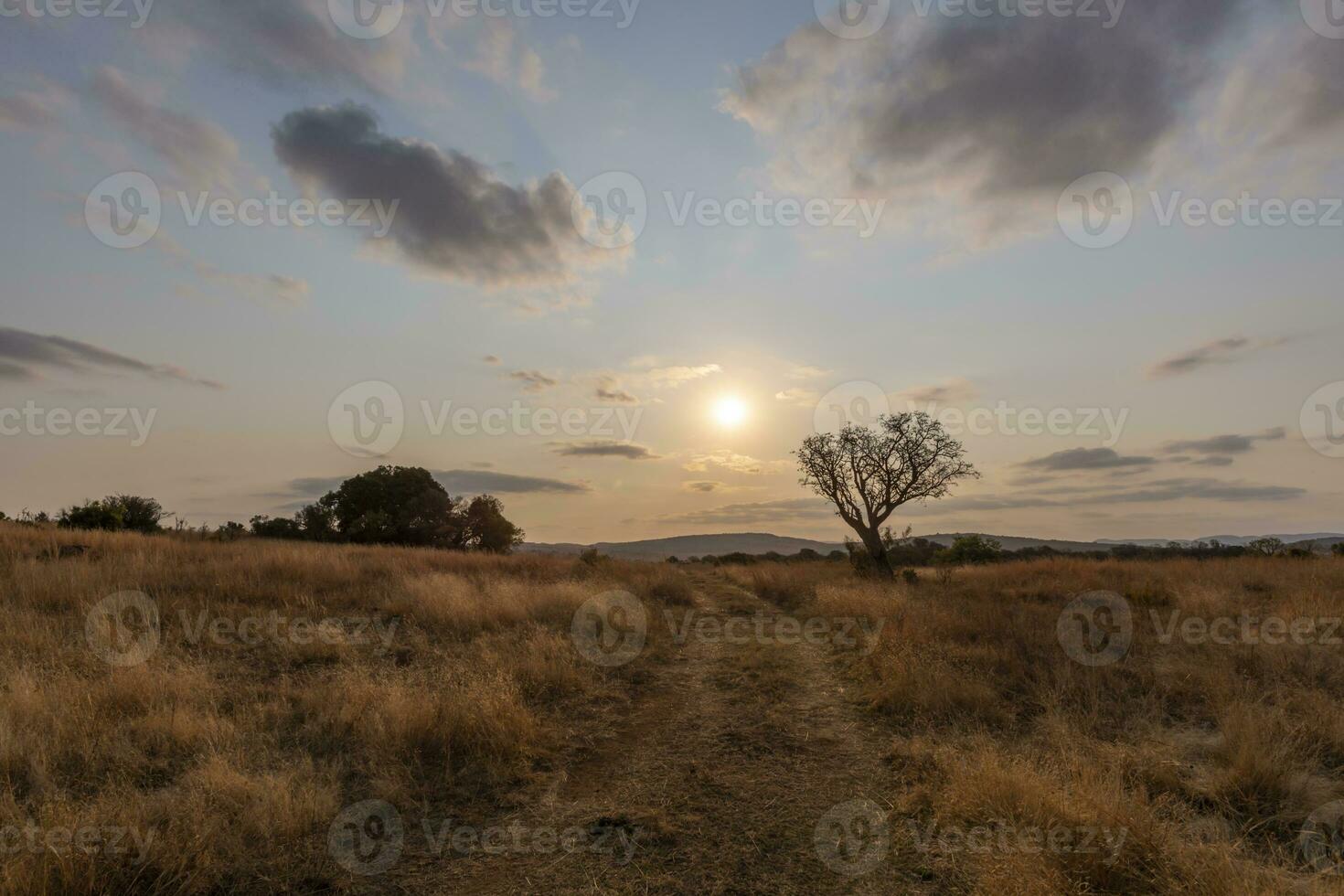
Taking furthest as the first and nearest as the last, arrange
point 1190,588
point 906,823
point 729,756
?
point 1190,588 → point 729,756 → point 906,823

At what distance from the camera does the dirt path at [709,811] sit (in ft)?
15.0

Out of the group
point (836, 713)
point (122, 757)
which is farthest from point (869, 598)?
point (122, 757)

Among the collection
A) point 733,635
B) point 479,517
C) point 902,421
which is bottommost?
point 733,635

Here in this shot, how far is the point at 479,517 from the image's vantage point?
4350cm

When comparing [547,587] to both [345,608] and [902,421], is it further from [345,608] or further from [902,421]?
[902,421]

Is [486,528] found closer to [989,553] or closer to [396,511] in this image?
[396,511]

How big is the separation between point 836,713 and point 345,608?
10.9 meters

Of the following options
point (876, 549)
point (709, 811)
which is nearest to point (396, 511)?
point (876, 549)

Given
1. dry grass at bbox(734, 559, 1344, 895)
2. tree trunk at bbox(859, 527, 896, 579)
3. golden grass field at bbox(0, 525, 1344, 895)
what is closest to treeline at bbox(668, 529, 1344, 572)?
tree trunk at bbox(859, 527, 896, 579)

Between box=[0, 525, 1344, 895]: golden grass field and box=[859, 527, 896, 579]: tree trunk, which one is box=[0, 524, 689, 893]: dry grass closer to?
box=[0, 525, 1344, 895]: golden grass field

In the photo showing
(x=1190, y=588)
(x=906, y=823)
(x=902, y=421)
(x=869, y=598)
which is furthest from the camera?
(x=902, y=421)

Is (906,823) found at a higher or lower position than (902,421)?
lower

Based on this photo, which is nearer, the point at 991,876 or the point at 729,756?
the point at 991,876

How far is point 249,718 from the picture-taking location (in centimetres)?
710
